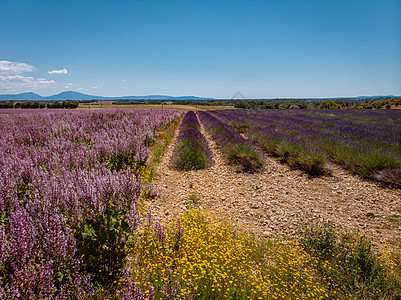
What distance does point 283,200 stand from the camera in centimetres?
475

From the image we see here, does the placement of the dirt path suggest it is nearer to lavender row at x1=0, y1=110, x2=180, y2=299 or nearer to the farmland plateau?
the farmland plateau

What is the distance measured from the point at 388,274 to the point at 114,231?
3527 millimetres

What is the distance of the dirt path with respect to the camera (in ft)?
12.5

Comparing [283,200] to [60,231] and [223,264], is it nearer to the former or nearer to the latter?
[223,264]

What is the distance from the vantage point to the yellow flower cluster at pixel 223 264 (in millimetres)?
2250

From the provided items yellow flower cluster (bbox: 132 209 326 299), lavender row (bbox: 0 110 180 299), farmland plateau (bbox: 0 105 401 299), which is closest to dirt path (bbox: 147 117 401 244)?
farmland plateau (bbox: 0 105 401 299)

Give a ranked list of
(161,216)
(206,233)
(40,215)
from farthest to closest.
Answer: (161,216), (206,233), (40,215)

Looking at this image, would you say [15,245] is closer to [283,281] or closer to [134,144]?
[283,281]

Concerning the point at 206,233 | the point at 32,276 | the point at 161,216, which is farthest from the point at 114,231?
the point at 161,216

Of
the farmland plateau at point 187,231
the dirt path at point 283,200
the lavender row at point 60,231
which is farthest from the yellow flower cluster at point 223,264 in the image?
the dirt path at point 283,200

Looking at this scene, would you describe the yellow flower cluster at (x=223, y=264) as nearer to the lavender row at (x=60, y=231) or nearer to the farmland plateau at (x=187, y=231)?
the farmland plateau at (x=187, y=231)

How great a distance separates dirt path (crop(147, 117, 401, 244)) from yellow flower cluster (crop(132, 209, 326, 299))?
2.06 feet

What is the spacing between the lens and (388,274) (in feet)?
8.24

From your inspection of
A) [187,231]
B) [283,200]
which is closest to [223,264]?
[187,231]
